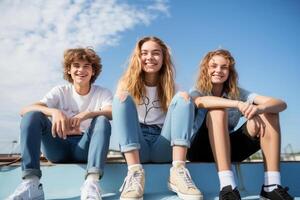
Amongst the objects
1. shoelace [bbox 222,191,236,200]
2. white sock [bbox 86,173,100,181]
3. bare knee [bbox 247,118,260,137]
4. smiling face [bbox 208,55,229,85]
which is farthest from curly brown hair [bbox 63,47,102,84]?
shoelace [bbox 222,191,236,200]

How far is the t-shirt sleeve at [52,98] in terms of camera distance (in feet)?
8.02

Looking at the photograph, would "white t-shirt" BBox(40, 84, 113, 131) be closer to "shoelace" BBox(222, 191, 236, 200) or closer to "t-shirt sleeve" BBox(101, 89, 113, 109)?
"t-shirt sleeve" BBox(101, 89, 113, 109)

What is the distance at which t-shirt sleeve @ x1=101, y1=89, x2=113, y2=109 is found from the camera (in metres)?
2.46

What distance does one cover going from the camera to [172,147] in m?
2.16

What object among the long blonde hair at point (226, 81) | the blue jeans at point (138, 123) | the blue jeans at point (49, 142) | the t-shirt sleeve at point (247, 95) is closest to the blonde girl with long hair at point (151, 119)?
the blue jeans at point (138, 123)

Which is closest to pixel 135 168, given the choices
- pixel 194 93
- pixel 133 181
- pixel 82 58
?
pixel 133 181

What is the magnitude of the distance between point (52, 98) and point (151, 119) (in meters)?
0.75

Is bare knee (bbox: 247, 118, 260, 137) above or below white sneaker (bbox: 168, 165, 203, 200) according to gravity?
above

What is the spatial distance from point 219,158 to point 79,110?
112 cm

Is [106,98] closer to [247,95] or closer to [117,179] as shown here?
[117,179]

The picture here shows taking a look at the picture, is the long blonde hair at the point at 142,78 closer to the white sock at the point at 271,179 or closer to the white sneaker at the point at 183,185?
the white sneaker at the point at 183,185

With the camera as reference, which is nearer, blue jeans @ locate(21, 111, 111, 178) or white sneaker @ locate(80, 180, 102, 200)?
white sneaker @ locate(80, 180, 102, 200)

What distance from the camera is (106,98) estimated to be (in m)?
2.54

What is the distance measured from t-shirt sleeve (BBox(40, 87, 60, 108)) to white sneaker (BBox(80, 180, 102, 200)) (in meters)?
0.80
